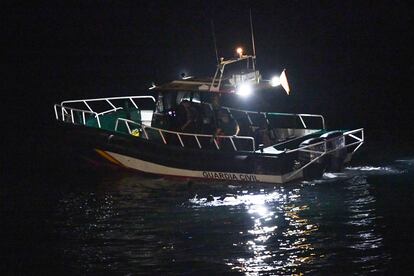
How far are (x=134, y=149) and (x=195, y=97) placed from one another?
7.16 ft

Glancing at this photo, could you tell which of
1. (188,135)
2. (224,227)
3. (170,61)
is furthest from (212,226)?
(170,61)

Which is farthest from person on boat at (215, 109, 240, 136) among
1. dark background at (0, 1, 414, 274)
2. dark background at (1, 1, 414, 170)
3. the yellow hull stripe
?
the yellow hull stripe

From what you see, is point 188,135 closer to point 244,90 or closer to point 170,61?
point 244,90

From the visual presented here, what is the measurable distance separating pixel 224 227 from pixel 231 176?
3758mm

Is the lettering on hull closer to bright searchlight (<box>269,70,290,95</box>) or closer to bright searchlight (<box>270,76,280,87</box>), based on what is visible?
bright searchlight (<box>269,70,290,95</box>)

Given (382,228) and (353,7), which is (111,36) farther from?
(382,228)

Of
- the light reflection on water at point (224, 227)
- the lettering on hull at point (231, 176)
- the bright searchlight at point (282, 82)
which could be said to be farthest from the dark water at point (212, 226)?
the bright searchlight at point (282, 82)

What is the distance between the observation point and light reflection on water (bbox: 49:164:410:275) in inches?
698

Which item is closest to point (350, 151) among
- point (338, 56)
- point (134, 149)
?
point (134, 149)

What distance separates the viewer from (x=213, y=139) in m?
23.9

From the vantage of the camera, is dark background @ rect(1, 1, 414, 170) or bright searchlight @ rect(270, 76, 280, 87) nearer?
bright searchlight @ rect(270, 76, 280, 87)

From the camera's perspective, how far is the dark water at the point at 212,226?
17.7m

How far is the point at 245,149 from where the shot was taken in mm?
23938

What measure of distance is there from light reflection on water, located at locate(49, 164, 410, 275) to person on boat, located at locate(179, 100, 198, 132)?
1.60 m
